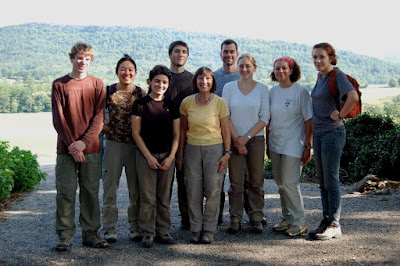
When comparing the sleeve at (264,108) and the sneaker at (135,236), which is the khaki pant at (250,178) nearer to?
the sleeve at (264,108)

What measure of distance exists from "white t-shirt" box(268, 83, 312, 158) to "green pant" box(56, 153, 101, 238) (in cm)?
212

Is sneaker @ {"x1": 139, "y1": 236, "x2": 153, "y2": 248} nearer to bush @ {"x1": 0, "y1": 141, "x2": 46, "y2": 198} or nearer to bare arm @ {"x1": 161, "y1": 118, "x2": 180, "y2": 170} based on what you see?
bare arm @ {"x1": 161, "y1": 118, "x2": 180, "y2": 170}

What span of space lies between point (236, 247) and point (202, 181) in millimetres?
829

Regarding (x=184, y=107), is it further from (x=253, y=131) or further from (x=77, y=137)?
(x=77, y=137)

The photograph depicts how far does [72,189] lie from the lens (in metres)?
5.23

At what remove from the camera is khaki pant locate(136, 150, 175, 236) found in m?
5.43

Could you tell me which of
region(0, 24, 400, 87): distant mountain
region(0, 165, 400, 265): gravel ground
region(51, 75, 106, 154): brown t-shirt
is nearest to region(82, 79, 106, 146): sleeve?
region(51, 75, 106, 154): brown t-shirt

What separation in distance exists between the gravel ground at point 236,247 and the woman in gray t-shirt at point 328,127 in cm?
40

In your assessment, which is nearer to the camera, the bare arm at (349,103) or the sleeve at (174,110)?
the bare arm at (349,103)

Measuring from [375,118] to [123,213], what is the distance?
23.3ft

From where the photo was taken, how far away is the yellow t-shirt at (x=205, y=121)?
5.48 m

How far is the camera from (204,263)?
4.88 m

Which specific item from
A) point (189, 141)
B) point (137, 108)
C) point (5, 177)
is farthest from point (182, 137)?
point (5, 177)

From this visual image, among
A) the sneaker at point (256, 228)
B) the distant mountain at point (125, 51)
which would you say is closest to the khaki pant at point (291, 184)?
the sneaker at point (256, 228)
